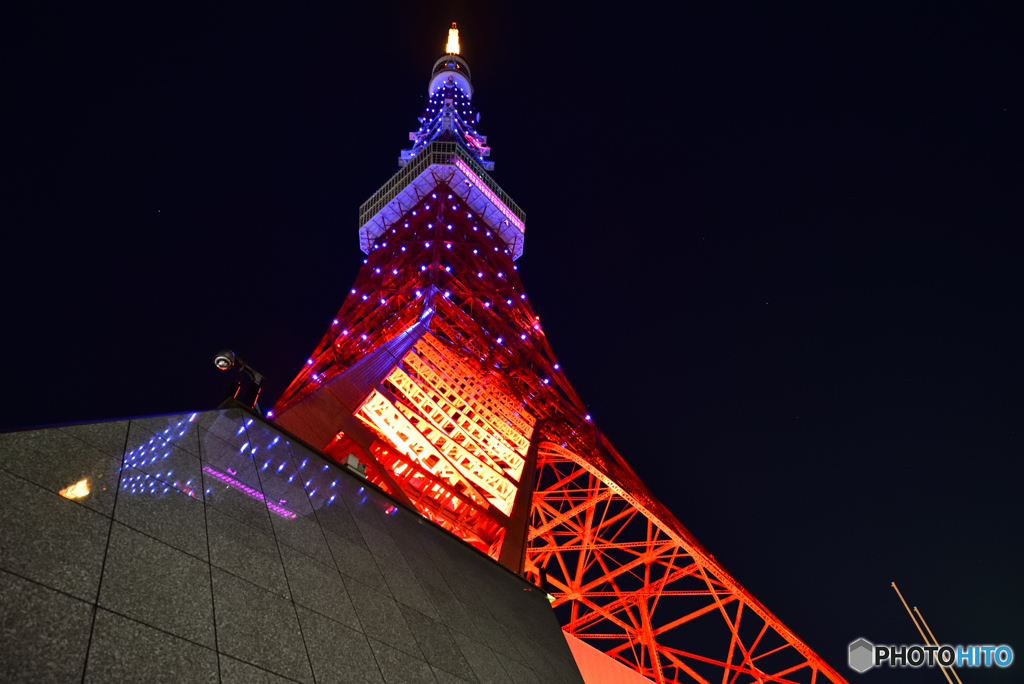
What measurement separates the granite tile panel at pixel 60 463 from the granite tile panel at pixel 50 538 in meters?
0.08

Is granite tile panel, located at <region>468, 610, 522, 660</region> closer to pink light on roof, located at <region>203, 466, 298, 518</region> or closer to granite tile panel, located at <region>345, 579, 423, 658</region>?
granite tile panel, located at <region>345, 579, 423, 658</region>

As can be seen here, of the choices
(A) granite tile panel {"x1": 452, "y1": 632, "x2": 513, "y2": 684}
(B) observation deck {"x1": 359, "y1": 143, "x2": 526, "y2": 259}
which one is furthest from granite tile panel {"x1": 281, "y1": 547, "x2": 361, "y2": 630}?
(B) observation deck {"x1": 359, "y1": 143, "x2": 526, "y2": 259}

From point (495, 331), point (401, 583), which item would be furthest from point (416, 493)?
point (495, 331)

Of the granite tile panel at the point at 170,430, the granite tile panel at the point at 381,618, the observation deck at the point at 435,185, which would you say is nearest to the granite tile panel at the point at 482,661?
the granite tile panel at the point at 381,618

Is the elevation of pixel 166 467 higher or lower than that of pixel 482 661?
lower

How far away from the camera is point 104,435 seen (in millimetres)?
3432

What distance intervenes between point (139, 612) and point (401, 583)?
198 centimetres

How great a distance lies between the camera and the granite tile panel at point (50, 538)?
2248mm

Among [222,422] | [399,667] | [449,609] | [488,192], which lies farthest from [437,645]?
[488,192]

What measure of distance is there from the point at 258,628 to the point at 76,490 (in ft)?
3.20

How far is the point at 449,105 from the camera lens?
28.3m

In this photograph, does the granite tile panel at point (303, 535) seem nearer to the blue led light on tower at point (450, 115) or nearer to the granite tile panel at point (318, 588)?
the granite tile panel at point (318, 588)

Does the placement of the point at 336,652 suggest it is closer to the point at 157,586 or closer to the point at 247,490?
the point at 157,586

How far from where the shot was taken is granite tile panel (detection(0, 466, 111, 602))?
7.38 feet
